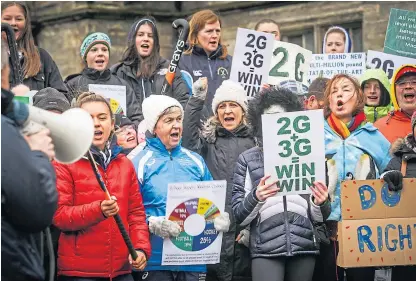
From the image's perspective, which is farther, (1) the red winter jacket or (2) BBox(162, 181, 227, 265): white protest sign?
(2) BBox(162, 181, 227, 265): white protest sign

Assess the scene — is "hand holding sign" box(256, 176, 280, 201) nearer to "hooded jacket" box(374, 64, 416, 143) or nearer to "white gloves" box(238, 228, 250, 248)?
"white gloves" box(238, 228, 250, 248)

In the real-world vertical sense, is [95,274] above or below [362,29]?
below

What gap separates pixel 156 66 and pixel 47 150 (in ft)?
19.8

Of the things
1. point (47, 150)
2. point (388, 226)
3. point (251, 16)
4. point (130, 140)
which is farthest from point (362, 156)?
point (251, 16)

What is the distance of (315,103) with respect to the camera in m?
11.3

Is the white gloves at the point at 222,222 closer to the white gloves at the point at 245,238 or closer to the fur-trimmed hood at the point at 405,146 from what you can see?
the white gloves at the point at 245,238

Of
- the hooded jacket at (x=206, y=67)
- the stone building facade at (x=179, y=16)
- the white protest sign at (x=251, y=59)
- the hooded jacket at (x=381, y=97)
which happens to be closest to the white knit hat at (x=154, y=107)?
the hooded jacket at (x=206, y=67)

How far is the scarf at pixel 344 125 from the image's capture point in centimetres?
1009

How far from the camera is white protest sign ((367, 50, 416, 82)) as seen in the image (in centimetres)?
1336

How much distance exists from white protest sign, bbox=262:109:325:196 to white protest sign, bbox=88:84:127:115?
2249 millimetres

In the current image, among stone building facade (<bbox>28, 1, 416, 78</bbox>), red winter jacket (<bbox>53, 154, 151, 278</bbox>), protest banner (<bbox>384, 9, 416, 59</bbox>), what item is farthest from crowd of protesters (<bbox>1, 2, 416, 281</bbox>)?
stone building facade (<bbox>28, 1, 416, 78</bbox>)

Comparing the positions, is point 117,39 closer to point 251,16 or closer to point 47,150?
point 251,16

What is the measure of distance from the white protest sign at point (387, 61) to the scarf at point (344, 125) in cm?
329

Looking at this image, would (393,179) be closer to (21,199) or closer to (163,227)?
(163,227)
